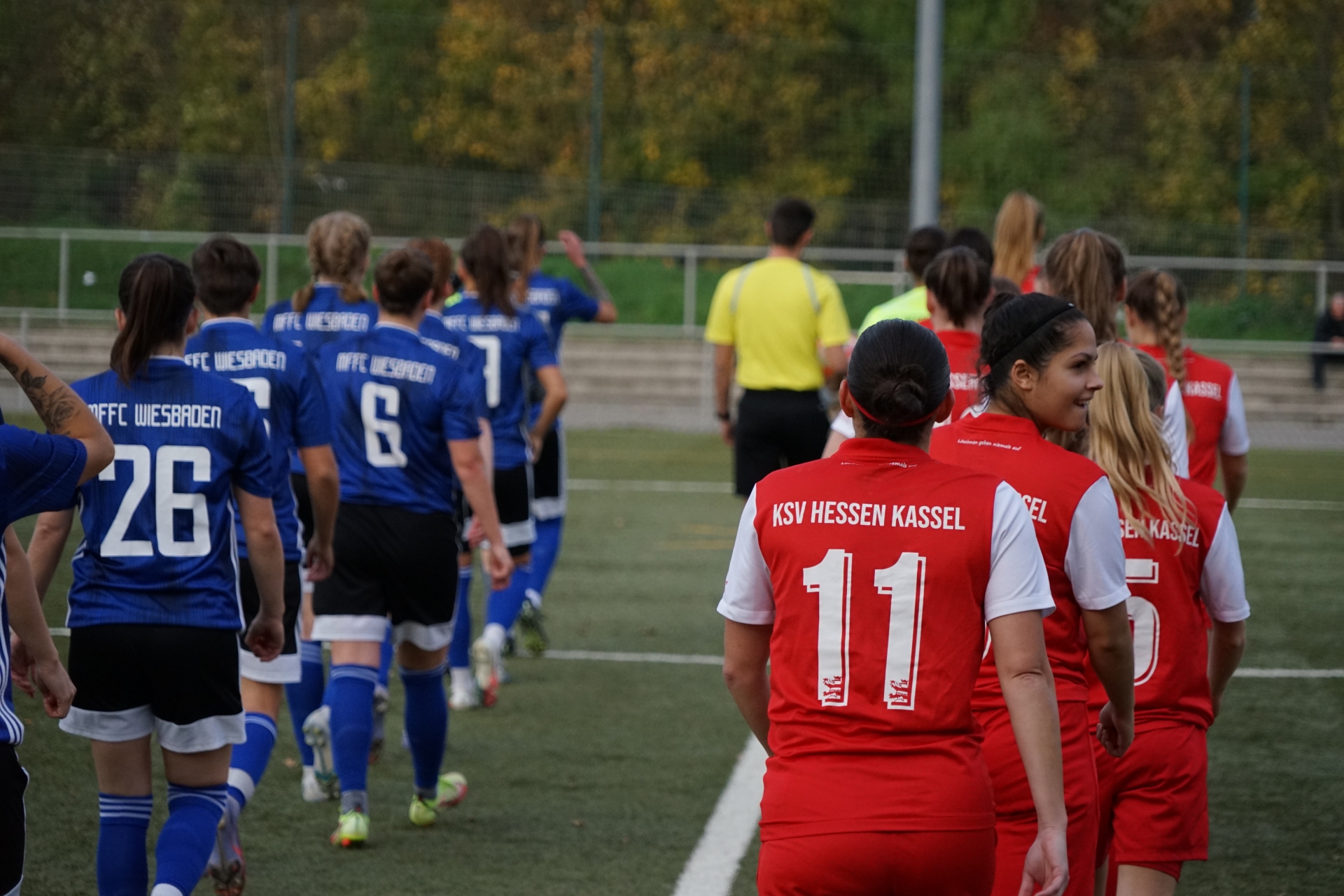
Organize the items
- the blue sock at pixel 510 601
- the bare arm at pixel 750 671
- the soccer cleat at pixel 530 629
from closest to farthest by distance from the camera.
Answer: the bare arm at pixel 750 671, the blue sock at pixel 510 601, the soccer cleat at pixel 530 629

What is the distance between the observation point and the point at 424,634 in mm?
5344

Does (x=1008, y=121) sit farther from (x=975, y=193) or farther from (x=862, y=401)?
(x=862, y=401)

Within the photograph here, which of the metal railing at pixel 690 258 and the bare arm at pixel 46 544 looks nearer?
the bare arm at pixel 46 544

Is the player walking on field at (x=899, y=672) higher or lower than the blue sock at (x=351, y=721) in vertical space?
higher

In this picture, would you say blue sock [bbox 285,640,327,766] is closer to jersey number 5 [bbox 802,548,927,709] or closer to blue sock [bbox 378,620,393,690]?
blue sock [bbox 378,620,393,690]

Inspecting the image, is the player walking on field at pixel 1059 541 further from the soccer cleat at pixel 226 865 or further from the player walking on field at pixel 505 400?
the player walking on field at pixel 505 400

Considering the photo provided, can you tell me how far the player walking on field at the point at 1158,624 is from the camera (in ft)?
11.6

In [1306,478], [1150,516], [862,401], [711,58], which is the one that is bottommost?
[1306,478]

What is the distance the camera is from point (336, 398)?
5375 millimetres

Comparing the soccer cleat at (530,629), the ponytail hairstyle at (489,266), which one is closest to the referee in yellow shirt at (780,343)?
the ponytail hairstyle at (489,266)

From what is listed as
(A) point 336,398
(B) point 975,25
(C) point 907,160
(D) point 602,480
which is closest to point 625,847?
(A) point 336,398

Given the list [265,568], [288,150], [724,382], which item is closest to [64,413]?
[265,568]

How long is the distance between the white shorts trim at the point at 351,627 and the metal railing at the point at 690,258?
1745 cm

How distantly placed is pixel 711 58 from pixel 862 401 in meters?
26.2
